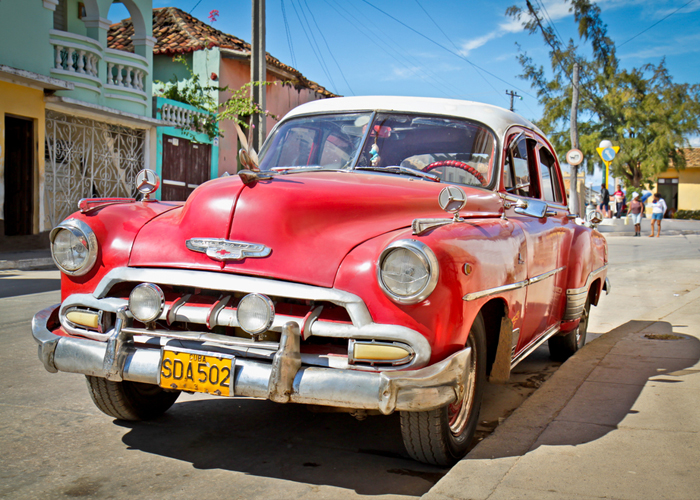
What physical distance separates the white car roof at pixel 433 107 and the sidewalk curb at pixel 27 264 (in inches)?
366

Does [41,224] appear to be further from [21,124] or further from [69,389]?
[69,389]

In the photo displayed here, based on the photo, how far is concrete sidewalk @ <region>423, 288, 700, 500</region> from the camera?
251 cm

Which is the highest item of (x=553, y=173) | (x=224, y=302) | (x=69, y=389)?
(x=553, y=173)

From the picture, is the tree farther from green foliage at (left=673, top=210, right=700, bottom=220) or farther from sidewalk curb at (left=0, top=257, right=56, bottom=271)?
sidewalk curb at (left=0, top=257, right=56, bottom=271)

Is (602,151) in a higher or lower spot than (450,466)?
higher

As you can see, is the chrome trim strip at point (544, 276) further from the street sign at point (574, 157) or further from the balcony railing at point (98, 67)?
the street sign at point (574, 157)

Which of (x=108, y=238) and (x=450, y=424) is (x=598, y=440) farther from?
(x=108, y=238)

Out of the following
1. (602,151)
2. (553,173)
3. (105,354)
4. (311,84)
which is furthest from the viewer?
(311,84)

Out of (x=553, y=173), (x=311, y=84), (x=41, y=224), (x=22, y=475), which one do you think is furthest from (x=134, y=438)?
(x=311, y=84)

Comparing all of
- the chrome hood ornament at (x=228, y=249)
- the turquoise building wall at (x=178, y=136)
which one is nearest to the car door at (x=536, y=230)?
the chrome hood ornament at (x=228, y=249)

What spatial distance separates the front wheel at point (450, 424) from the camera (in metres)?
2.76

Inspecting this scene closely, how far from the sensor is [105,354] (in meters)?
2.75

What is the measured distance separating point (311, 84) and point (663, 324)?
20.6 m

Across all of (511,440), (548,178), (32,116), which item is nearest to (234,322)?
(511,440)
